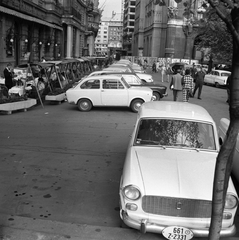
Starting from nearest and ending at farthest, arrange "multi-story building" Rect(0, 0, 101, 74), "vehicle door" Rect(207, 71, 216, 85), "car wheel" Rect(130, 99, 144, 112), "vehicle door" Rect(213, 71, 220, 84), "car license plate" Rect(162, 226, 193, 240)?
"car license plate" Rect(162, 226, 193, 240) → "car wheel" Rect(130, 99, 144, 112) → "multi-story building" Rect(0, 0, 101, 74) → "vehicle door" Rect(213, 71, 220, 84) → "vehicle door" Rect(207, 71, 216, 85)

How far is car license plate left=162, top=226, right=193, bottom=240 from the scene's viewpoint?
392 centimetres

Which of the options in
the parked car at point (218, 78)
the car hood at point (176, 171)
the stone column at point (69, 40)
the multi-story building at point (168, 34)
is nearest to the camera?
the car hood at point (176, 171)

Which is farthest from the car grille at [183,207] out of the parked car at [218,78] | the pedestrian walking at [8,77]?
the parked car at [218,78]

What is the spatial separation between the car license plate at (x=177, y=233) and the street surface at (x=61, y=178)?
40 cm

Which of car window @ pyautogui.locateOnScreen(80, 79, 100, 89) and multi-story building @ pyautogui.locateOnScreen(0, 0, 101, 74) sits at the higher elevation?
multi-story building @ pyautogui.locateOnScreen(0, 0, 101, 74)

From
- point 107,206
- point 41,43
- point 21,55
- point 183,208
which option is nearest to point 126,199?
point 183,208

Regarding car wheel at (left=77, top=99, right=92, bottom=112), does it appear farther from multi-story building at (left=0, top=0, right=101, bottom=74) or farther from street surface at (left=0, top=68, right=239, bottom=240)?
multi-story building at (left=0, top=0, right=101, bottom=74)

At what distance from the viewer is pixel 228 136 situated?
328 cm

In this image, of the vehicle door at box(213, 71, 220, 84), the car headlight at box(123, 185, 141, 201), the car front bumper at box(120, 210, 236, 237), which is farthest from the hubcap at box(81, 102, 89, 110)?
the vehicle door at box(213, 71, 220, 84)

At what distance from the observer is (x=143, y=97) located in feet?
43.1

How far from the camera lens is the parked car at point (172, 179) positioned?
13.1ft

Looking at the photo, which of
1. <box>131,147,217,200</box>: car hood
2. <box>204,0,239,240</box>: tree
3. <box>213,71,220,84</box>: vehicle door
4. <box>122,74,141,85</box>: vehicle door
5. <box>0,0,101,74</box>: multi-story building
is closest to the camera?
<box>204,0,239,240</box>: tree

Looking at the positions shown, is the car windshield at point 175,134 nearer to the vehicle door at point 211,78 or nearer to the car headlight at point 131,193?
the car headlight at point 131,193

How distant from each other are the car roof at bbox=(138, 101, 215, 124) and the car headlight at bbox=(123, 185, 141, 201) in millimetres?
1741
